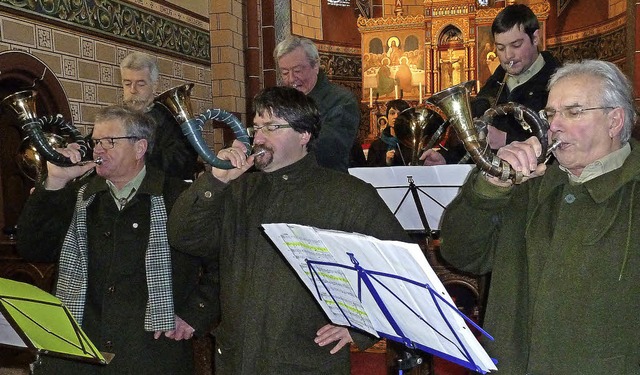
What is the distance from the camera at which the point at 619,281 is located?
6.01 feet

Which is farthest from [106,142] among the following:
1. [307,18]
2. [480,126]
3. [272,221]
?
[307,18]

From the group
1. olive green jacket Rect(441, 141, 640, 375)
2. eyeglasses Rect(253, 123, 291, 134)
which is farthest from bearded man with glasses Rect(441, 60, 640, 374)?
eyeglasses Rect(253, 123, 291, 134)

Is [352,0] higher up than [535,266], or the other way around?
[352,0]

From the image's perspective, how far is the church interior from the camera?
4879mm

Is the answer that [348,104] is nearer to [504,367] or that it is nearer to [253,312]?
[253,312]

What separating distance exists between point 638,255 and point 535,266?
276 mm

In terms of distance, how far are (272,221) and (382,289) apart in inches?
31.6

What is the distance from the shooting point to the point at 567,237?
1.91m

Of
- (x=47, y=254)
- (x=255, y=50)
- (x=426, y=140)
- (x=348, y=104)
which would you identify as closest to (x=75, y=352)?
(x=47, y=254)

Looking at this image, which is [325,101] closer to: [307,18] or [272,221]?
[272,221]

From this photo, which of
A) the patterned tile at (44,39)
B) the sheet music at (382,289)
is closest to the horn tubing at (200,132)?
the sheet music at (382,289)

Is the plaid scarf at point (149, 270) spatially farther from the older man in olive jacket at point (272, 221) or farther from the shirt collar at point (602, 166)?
the shirt collar at point (602, 166)

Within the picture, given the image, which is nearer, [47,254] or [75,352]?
[75,352]

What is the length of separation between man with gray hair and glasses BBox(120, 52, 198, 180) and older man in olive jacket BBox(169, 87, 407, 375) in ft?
3.17
